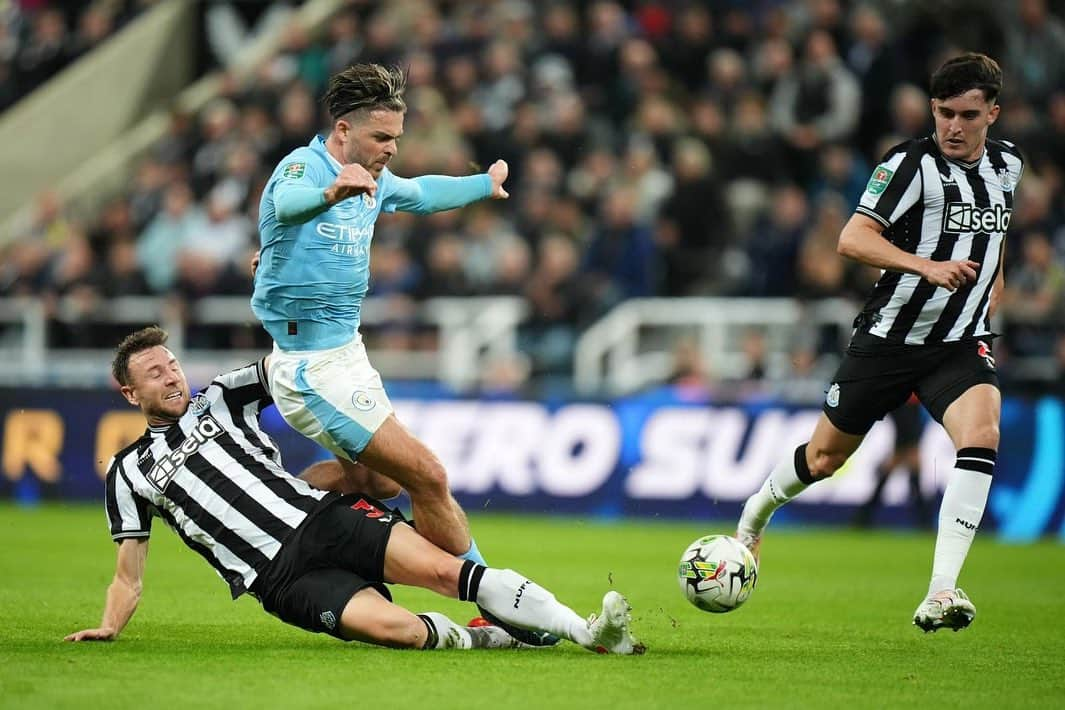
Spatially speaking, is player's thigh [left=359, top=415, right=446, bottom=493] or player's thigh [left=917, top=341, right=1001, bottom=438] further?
player's thigh [left=917, top=341, right=1001, bottom=438]

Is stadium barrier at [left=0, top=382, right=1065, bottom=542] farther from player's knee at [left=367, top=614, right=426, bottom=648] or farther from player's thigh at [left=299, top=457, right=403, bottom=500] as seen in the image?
player's knee at [left=367, top=614, right=426, bottom=648]

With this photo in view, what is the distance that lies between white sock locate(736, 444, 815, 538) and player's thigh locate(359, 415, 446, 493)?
7.08ft

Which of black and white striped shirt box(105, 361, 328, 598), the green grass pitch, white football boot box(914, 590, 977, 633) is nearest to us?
the green grass pitch

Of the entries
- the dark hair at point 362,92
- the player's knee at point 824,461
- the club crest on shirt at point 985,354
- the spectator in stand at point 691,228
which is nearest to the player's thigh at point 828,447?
the player's knee at point 824,461

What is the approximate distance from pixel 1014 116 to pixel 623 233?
4.11 m

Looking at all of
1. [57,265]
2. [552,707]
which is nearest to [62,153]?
[57,265]

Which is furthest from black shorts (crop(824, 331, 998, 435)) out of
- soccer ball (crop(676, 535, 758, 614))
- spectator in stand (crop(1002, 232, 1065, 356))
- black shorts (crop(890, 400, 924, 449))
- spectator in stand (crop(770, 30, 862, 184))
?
spectator in stand (crop(770, 30, 862, 184))

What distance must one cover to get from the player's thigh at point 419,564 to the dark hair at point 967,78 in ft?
10.3

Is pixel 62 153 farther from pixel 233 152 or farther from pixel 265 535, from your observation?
pixel 265 535

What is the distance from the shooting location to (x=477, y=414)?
15.7 metres

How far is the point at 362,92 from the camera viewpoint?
692cm

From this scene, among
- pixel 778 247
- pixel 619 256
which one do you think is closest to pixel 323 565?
pixel 619 256

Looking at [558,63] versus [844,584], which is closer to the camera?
[844,584]

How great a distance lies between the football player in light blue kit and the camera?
6.75 meters
